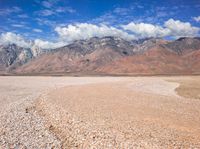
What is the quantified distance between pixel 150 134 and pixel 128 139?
5.93ft

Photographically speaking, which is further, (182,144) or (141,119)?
(141,119)

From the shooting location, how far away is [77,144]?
15906 millimetres

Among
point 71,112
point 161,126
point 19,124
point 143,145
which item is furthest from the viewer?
point 71,112

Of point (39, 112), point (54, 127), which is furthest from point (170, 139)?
point (39, 112)

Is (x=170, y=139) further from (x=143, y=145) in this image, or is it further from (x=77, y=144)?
(x=77, y=144)

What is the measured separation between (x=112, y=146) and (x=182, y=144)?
154 inches

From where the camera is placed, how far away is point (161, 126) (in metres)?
19.3

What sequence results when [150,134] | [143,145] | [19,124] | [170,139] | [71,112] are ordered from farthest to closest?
[71,112], [19,124], [150,134], [170,139], [143,145]

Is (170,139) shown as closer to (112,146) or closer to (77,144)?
(112,146)

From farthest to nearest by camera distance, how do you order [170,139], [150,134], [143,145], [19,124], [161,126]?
[19,124] < [161,126] < [150,134] < [170,139] < [143,145]

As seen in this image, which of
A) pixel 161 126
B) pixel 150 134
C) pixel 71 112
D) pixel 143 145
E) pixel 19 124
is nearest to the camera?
pixel 143 145

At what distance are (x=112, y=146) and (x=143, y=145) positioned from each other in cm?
173

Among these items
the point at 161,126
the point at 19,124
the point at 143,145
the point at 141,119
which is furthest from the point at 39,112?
the point at 143,145

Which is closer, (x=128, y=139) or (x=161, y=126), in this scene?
(x=128, y=139)
